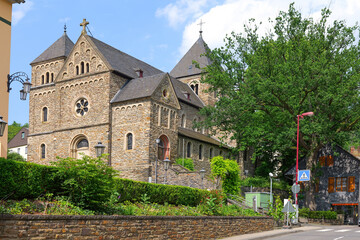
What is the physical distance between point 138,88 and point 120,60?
5976 millimetres

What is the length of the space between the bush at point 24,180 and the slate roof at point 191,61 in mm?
46597

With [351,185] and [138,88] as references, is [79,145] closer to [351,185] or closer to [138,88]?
[138,88]

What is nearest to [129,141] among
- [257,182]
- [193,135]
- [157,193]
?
[193,135]

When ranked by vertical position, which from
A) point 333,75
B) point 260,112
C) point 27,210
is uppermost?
point 333,75

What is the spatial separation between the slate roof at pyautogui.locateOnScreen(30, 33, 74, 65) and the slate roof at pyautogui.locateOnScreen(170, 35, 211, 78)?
16.3 meters

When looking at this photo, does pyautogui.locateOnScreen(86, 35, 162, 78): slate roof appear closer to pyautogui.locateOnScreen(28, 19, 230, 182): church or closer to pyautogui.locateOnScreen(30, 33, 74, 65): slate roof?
pyautogui.locateOnScreen(28, 19, 230, 182): church

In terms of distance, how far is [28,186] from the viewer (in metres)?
15.3

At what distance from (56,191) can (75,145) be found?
27507mm

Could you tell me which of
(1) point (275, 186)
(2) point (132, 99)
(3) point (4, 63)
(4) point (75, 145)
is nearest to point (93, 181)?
(3) point (4, 63)

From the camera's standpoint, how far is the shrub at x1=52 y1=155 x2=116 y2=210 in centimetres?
1573

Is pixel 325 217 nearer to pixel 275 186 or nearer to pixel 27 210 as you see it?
pixel 275 186

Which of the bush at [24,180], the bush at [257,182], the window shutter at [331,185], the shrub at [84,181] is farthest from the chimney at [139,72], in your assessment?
the bush at [24,180]

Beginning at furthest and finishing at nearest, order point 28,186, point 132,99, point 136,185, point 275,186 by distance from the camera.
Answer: point 275,186 < point 132,99 < point 136,185 < point 28,186

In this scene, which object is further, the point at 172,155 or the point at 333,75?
the point at 172,155
